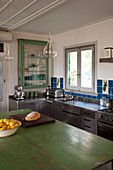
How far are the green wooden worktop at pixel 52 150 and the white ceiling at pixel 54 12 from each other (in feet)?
5.78

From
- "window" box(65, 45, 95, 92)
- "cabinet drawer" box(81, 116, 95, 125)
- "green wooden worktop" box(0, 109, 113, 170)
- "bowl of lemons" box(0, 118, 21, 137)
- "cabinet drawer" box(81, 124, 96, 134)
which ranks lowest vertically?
"cabinet drawer" box(81, 124, 96, 134)

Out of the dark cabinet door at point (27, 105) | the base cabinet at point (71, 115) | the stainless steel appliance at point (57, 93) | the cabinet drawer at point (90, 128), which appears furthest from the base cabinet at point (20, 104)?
the cabinet drawer at point (90, 128)

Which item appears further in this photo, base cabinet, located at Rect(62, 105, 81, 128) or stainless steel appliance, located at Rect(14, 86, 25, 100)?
stainless steel appliance, located at Rect(14, 86, 25, 100)

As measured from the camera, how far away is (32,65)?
5.21m

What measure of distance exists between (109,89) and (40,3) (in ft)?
7.06

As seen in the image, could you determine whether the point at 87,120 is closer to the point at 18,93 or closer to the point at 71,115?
the point at 71,115

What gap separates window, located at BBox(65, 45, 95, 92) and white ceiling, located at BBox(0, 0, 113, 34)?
625 mm

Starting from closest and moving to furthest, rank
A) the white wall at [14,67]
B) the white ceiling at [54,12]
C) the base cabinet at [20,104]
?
the white ceiling at [54,12], the base cabinet at [20,104], the white wall at [14,67]

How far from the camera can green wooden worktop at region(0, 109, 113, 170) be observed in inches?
55.6

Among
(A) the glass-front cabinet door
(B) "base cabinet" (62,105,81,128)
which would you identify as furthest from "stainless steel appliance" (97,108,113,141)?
(A) the glass-front cabinet door

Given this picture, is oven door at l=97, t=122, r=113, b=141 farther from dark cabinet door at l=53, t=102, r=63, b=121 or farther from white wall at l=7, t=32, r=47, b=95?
white wall at l=7, t=32, r=47, b=95

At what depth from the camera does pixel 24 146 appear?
1766mm

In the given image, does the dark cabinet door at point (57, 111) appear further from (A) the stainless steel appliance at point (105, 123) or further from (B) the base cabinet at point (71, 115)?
(A) the stainless steel appliance at point (105, 123)

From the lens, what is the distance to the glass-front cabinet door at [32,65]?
4891 mm
